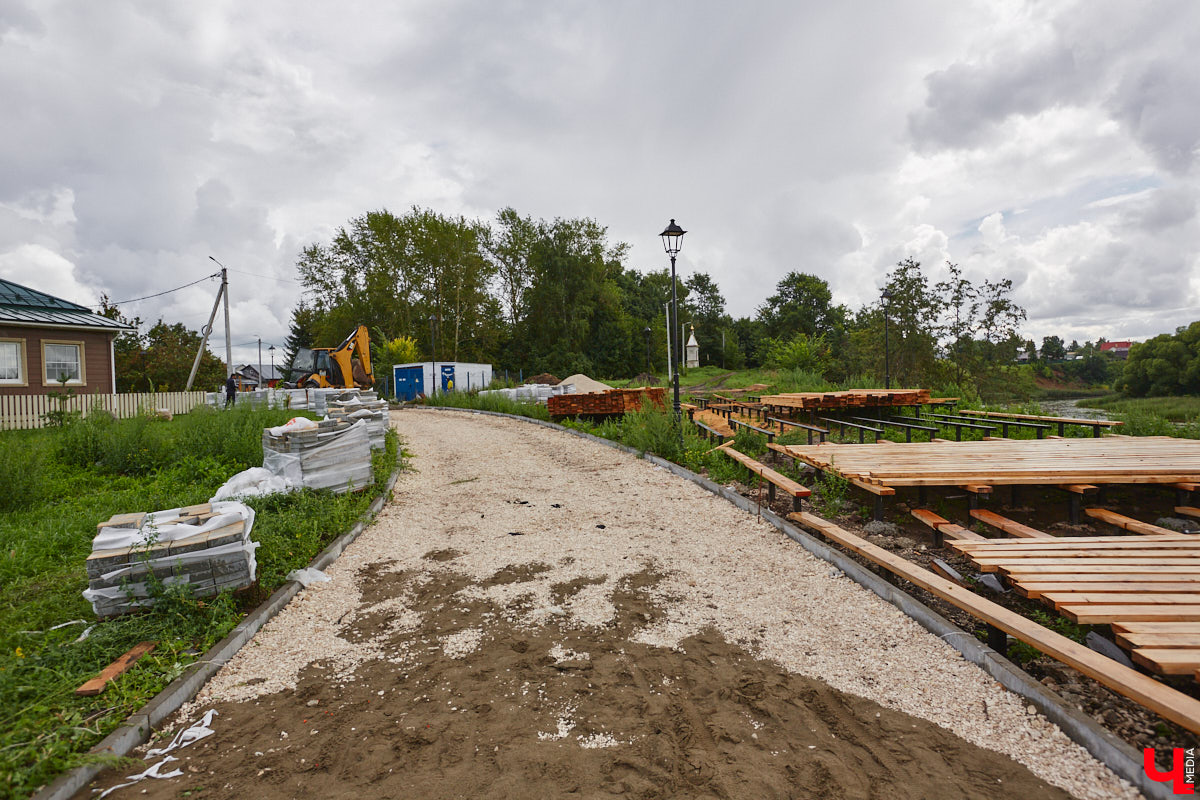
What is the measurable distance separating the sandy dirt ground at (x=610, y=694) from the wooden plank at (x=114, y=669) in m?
0.44

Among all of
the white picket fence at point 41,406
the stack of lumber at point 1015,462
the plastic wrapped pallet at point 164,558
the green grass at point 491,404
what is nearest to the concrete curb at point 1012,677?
the stack of lumber at point 1015,462

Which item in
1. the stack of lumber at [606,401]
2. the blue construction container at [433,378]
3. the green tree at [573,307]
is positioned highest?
the green tree at [573,307]

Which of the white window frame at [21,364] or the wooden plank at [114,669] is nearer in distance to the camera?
the wooden plank at [114,669]

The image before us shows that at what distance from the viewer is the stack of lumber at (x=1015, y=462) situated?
186 inches

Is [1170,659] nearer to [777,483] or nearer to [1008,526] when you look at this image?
[1008,526]

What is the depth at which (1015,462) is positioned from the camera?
5.23 meters

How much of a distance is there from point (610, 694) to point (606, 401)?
10971 mm

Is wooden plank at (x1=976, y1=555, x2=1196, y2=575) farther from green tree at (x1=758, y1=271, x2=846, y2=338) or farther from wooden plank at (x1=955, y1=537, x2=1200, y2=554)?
green tree at (x1=758, y1=271, x2=846, y2=338)

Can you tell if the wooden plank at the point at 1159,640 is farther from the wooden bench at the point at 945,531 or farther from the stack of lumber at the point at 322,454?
the stack of lumber at the point at 322,454

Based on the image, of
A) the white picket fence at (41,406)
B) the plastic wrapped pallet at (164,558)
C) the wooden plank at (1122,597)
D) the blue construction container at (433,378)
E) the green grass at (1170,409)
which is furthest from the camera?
the blue construction container at (433,378)

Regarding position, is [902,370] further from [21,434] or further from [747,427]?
[21,434]

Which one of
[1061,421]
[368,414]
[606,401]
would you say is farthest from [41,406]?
[1061,421]

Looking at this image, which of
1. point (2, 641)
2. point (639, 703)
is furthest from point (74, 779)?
point (639, 703)

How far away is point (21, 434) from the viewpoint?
11312 millimetres
